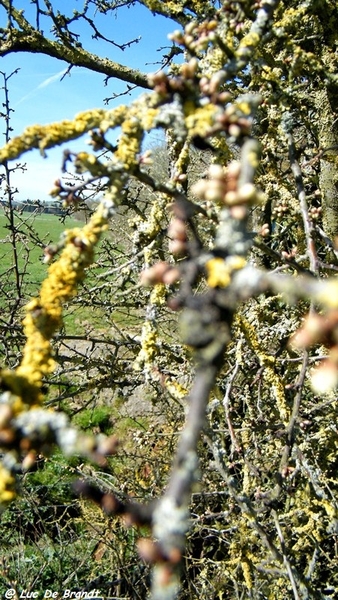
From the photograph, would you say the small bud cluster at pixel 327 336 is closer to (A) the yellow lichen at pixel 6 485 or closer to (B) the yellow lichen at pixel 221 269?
(B) the yellow lichen at pixel 221 269

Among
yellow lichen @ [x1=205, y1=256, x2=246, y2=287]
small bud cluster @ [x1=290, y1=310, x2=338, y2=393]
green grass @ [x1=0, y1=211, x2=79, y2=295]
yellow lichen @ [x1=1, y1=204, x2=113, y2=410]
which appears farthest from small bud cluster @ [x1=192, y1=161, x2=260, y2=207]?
green grass @ [x1=0, y1=211, x2=79, y2=295]

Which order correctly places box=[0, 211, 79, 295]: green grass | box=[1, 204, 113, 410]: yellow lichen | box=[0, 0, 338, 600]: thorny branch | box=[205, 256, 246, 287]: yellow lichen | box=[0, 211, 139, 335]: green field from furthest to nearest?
box=[0, 211, 79, 295]: green grass
box=[0, 211, 139, 335]: green field
box=[1, 204, 113, 410]: yellow lichen
box=[205, 256, 246, 287]: yellow lichen
box=[0, 0, 338, 600]: thorny branch

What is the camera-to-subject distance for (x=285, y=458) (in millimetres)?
1983

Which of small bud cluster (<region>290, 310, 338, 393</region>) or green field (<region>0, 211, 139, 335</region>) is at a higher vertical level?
green field (<region>0, 211, 139, 335</region>)

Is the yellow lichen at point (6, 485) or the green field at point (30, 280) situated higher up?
the green field at point (30, 280)

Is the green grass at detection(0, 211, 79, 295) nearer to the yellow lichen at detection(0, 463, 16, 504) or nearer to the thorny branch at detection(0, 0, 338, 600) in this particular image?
the thorny branch at detection(0, 0, 338, 600)

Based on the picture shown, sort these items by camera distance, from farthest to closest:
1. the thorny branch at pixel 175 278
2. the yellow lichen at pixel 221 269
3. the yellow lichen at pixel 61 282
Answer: the yellow lichen at pixel 61 282
the yellow lichen at pixel 221 269
the thorny branch at pixel 175 278

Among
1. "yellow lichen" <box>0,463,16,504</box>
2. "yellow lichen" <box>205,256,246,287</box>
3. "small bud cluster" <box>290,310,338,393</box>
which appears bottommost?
"yellow lichen" <box>0,463,16,504</box>

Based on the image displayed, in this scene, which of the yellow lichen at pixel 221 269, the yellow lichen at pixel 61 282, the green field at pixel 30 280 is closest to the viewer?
the yellow lichen at pixel 221 269

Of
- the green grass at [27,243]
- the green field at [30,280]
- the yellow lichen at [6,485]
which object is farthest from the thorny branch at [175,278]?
the green grass at [27,243]

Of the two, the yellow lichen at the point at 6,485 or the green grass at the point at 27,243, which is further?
the green grass at the point at 27,243

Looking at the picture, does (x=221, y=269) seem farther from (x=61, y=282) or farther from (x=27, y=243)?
(x=27, y=243)

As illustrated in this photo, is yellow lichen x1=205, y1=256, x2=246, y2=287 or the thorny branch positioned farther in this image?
yellow lichen x1=205, y1=256, x2=246, y2=287

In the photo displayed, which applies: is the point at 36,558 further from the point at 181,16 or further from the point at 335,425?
the point at 181,16
